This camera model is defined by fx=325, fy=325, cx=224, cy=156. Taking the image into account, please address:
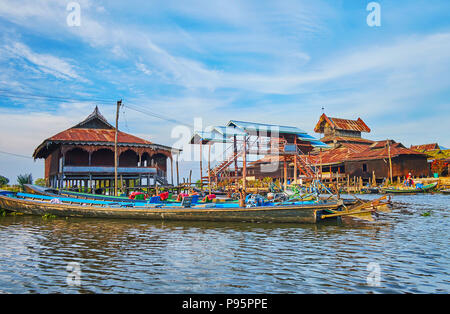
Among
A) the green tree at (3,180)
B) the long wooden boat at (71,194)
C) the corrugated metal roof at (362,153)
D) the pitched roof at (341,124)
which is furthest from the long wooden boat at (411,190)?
the green tree at (3,180)

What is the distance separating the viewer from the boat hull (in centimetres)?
1723

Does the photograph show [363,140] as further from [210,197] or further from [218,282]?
[218,282]

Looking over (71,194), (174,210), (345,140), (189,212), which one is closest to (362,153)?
(345,140)

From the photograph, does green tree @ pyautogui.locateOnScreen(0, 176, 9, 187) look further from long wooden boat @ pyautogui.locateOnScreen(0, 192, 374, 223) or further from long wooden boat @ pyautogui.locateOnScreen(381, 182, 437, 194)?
long wooden boat @ pyautogui.locateOnScreen(381, 182, 437, 194)

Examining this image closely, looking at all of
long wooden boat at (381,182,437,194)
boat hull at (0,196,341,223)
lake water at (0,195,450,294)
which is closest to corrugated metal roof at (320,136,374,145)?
long wooden boat at (381,182,437,194)

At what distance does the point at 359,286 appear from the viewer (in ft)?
24.5

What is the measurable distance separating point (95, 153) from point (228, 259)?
30198mm

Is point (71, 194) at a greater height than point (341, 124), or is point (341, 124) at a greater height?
point (341, 124)

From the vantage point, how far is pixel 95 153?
36281 mm

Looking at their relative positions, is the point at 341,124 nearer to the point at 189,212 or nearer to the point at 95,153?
the point at 95,153

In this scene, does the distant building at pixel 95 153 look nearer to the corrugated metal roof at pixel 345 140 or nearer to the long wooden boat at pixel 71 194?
the long wooden boat at pixel 71 194

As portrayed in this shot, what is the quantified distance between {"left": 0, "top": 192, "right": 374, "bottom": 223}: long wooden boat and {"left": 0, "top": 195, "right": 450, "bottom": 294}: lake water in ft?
3.32

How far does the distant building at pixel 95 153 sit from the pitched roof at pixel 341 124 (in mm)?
47210
